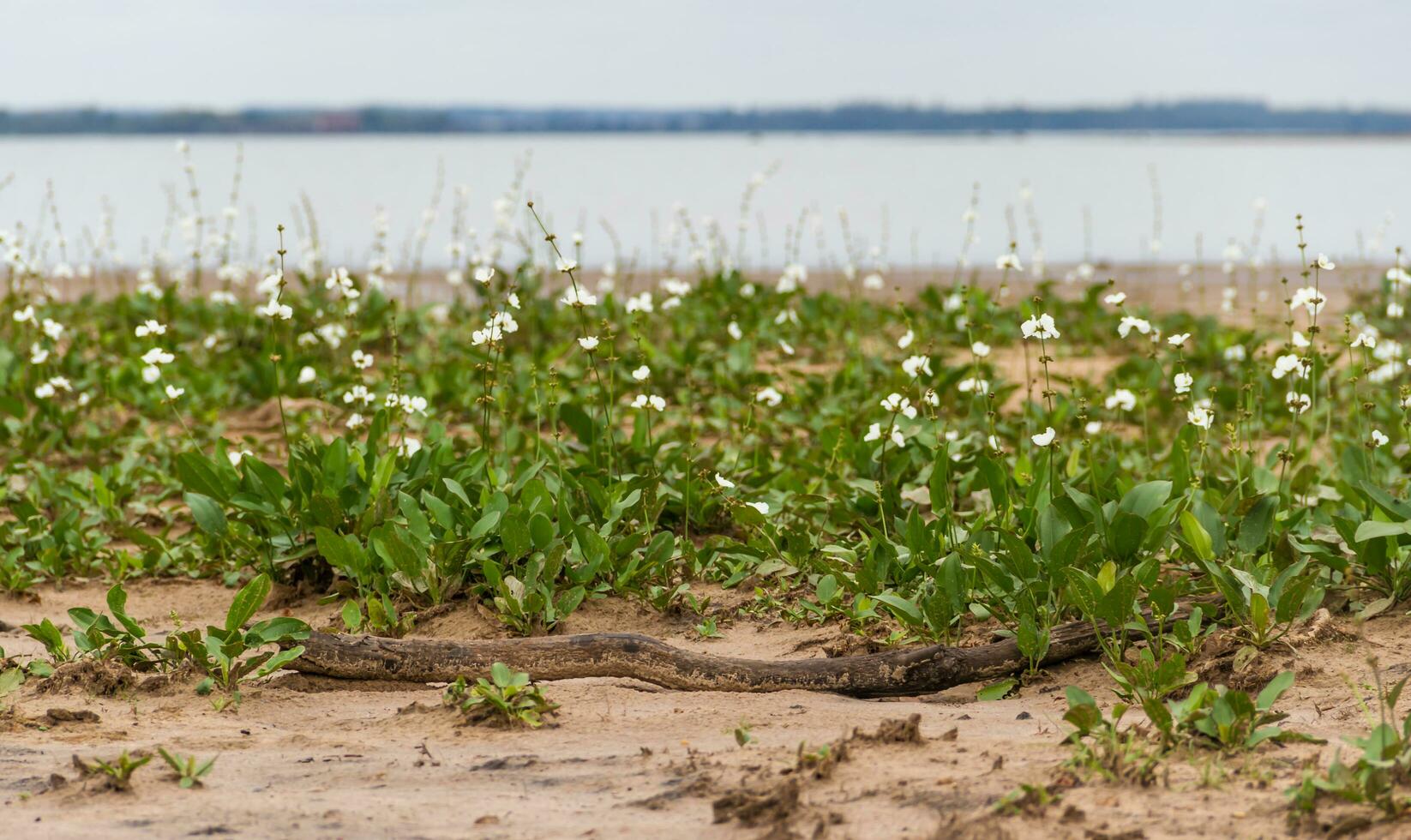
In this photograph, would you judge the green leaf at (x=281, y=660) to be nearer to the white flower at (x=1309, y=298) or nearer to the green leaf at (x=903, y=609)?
the green leaf at (x=903, y=609)

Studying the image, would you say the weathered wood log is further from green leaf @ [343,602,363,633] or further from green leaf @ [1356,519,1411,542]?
green leaf @ [1356,519,1411,542]

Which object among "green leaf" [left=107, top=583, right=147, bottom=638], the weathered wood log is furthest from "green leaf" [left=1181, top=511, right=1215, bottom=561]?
"green leaf" [left=107, top=583, right=147, bottom=638]

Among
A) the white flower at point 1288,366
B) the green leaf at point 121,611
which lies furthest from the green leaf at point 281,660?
the white flower at point 1288,366

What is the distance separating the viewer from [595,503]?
4.49 m

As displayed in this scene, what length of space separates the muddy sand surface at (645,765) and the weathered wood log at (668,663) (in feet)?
0.15

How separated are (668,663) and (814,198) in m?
26.7

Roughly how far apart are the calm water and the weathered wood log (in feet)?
21.4

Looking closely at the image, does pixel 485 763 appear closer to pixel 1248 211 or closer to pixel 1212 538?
pixel 1212 538

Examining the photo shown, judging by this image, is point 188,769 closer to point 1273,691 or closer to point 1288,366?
point 1273,691

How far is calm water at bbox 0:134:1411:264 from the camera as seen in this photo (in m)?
20.8

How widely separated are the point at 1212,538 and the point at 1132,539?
11.6 inches

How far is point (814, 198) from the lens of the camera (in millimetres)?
29344

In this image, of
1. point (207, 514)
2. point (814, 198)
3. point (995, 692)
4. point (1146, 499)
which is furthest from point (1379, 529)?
point (814, 198)

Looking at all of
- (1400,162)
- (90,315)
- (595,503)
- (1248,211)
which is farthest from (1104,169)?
(595,503)
